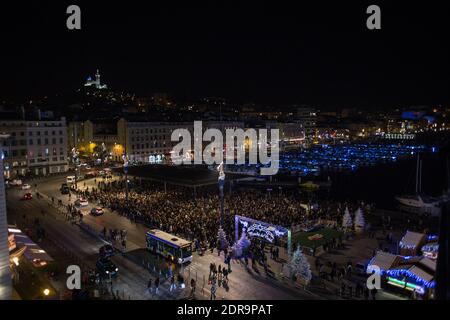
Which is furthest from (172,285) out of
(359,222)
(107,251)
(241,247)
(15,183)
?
(15,183)

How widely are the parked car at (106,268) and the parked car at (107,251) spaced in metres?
2.09

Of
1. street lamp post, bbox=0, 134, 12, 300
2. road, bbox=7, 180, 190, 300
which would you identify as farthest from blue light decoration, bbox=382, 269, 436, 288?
street lamp post, bbox=0, 134, 12, 300

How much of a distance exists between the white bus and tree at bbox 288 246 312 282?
5.68 m

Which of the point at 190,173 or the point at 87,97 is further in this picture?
the point at 87,97

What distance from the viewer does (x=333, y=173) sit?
70.0m

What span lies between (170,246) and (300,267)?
7183 millimetres

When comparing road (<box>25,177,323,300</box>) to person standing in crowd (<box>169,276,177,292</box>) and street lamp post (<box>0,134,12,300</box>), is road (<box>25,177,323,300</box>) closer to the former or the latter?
person standing in crowd (<box>169,276,177,292</box>)

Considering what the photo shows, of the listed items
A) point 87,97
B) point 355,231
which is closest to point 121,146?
point 355,231

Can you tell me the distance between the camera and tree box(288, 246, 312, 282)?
17.9 meters

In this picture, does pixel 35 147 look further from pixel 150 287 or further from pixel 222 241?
pixel 150 287

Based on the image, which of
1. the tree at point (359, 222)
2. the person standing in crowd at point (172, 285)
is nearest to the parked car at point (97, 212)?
the person standing in crowd at point (172, 285)

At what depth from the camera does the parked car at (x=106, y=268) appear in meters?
18.4
